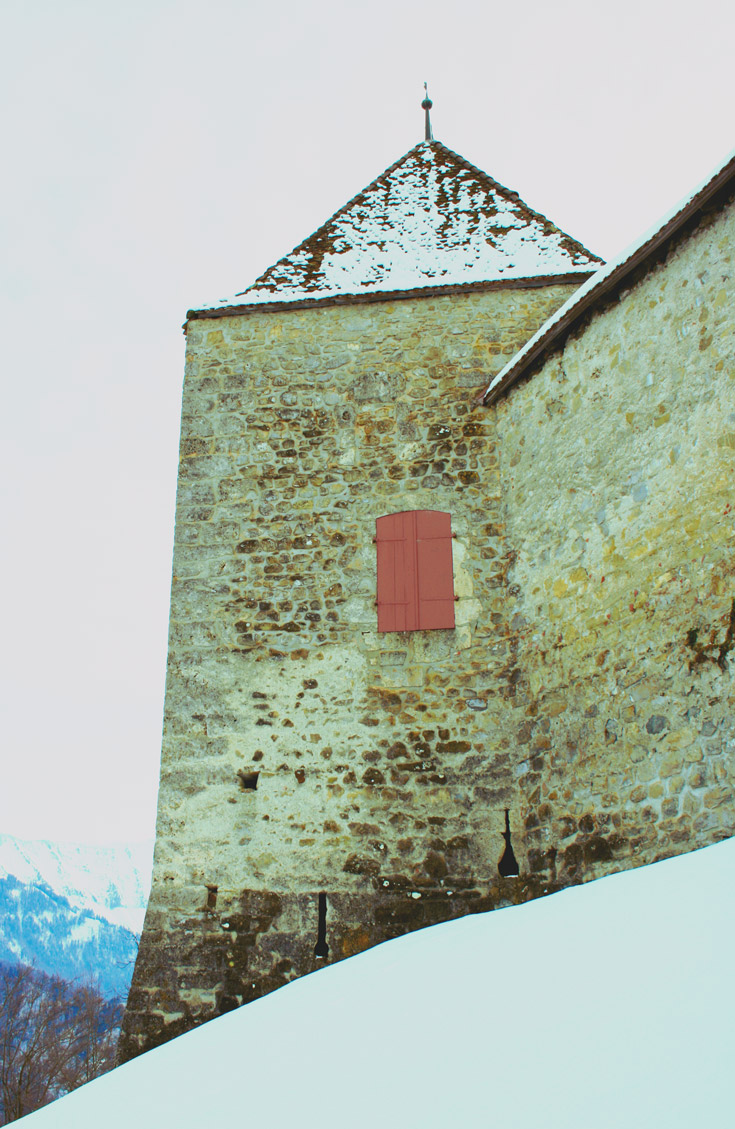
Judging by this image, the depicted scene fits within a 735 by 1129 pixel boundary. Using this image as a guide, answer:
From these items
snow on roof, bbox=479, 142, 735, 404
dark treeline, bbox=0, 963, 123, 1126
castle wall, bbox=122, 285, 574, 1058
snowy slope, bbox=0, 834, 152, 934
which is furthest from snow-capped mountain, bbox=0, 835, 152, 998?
snow on roof, bbox=479, 142, 735, 404

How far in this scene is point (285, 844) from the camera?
259 inches

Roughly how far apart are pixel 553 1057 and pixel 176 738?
14.8 feet

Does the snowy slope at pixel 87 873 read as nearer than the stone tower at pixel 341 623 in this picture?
No

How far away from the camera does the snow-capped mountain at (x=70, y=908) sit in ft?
191

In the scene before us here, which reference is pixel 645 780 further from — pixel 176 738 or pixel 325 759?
pixel 176 738

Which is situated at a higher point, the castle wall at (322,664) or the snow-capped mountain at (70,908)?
the castle wall at (322,664)

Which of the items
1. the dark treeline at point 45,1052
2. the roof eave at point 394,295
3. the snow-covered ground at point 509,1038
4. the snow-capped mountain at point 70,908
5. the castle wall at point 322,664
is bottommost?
the snow-capped mountain at point 70,908

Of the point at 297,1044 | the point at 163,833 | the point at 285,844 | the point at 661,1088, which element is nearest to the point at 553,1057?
the point at 661,1088

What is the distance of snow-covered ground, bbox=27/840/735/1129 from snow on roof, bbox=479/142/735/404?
11.9 ft

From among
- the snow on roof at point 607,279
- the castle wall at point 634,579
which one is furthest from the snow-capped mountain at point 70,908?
the snow on roof at point 607,279

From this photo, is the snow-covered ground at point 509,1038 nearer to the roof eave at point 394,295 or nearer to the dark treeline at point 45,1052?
the roof eave at point 394,295

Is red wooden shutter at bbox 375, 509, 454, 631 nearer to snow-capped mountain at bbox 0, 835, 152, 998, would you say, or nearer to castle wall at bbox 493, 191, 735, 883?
castle wall at bbox 493, 191, 735, 883

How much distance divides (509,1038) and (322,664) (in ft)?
13.1

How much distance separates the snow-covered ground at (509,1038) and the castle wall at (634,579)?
657 mm
